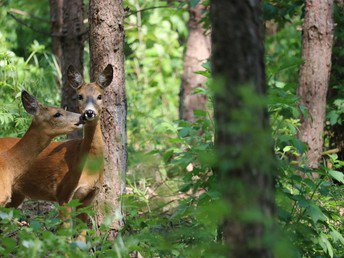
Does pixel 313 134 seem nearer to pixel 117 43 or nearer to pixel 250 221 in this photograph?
pixel 117 43

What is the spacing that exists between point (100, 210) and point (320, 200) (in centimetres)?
195

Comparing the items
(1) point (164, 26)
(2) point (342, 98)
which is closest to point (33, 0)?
(1) point (164, 26)

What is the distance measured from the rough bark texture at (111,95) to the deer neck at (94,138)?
0.23 feet

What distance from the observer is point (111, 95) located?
20.9ft

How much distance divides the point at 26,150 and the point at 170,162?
4.49ft

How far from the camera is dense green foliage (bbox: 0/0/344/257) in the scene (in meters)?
4.35

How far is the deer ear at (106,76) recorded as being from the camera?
20.4 ft

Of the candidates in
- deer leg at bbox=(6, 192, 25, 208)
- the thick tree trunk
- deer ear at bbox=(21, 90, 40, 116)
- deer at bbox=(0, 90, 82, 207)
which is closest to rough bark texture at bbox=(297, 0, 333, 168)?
deer at bbox=(0, 90, 82, 207)

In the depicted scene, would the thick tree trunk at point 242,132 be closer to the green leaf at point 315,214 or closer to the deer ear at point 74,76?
the green leaf at point 315,214

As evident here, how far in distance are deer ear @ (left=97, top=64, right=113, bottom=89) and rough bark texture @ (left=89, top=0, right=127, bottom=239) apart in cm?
6

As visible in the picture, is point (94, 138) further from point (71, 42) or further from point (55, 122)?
point (71, 42)

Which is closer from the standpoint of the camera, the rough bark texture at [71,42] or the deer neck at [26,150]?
the deer neck at [26,150]

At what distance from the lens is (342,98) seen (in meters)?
9.11

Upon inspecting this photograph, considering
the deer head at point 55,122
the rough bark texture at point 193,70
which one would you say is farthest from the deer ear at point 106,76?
the rough bark texture at point 193,70
